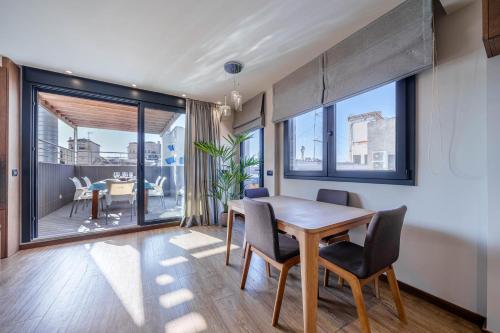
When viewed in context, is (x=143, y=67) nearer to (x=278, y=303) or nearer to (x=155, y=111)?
(x=155, y=111)

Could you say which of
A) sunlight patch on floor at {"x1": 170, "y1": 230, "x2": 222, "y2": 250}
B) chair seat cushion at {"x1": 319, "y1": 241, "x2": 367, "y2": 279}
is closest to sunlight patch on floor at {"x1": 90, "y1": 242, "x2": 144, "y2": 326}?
sunlight patch on floor at {"x1": 170, "y1": 230, "x2": 222, "y2": 250}

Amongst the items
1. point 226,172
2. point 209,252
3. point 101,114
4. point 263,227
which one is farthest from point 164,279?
point 101,114

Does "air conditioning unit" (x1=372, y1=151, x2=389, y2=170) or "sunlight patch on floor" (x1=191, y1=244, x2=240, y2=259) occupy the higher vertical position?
"air conditioning unit" (x1=372, y1=151, x2=389, y2=170)

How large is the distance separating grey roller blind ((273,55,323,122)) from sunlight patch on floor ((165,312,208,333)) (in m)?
2.41

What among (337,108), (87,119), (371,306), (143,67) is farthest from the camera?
(87,119)

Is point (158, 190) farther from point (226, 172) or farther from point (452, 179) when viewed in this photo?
point (452, 179)

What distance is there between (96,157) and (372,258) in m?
6.30

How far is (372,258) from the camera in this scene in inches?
45.2

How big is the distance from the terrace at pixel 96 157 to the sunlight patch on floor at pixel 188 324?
8.21 ft

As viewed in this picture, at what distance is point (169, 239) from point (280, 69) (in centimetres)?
300

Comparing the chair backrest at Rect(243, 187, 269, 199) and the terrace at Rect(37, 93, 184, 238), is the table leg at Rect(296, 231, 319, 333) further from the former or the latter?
the terrace at Rect(37, 93, 184, 238)

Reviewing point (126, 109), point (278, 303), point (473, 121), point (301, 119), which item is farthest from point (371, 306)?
point (126, 109)

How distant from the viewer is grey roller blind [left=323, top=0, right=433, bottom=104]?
4.79 feet

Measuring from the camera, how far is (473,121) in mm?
1363
